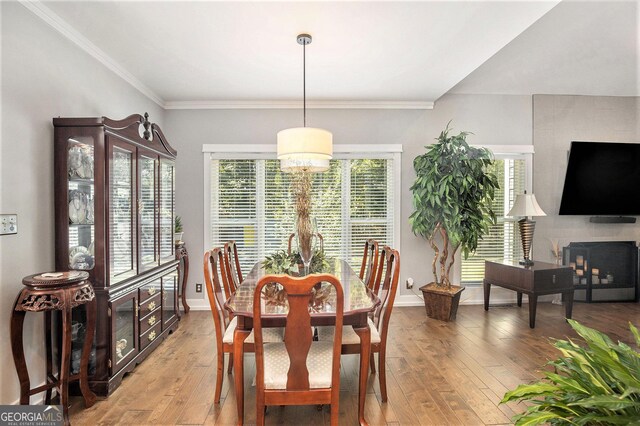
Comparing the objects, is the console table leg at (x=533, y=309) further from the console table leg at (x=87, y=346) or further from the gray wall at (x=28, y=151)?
the gray wall at (x=28, y=151)

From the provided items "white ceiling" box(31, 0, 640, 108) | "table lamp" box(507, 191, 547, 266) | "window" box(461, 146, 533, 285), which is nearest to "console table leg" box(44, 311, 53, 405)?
"white ceiling" box(31, 0, 640, 108)

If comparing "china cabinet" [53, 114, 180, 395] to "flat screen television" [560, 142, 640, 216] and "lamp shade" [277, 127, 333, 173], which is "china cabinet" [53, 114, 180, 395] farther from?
Result: "flat screen television" [560, 142, 640, 216]

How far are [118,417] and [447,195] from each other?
3447mm

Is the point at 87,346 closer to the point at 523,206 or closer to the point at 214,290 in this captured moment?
the point at 214,290

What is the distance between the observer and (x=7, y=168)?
6.76 feet

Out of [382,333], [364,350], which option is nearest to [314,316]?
[364,350]

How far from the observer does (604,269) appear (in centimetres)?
221

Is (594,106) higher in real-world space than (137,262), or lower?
higher

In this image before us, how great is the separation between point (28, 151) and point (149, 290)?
1395 millimetres

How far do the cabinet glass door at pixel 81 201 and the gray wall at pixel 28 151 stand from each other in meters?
0.12

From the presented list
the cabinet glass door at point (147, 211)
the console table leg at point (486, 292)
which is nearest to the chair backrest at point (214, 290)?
the cabinet glass door at point (147, 211)

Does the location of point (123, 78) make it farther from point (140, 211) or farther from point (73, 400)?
point (73, 400)

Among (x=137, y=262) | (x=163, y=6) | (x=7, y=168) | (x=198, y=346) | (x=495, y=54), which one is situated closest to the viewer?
(x=7, y=168)

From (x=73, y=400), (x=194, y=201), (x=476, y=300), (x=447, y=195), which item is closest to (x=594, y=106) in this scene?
(x=447, y=195)
